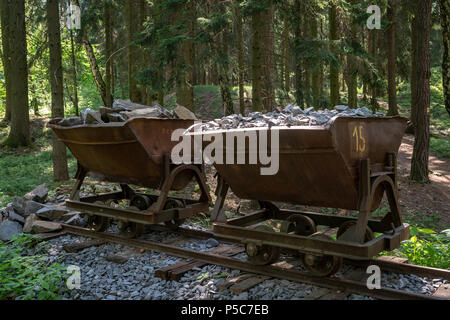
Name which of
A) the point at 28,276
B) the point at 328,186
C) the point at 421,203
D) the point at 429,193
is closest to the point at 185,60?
the point at 421,203

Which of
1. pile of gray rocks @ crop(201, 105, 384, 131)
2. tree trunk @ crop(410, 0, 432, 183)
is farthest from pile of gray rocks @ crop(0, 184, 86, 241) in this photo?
tree trunk @ crop(410, 0, 432, 183)

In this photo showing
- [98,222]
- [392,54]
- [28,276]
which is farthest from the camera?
[392,54]

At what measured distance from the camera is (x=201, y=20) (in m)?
10.5

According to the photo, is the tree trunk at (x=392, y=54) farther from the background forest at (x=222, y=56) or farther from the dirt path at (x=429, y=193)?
the dirt path at (x=429, y=193)

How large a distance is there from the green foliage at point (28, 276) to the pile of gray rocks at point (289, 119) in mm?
2579

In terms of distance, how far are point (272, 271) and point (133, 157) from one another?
282cm

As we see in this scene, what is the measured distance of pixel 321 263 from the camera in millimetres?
4762

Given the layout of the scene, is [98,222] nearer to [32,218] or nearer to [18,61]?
[32,218]

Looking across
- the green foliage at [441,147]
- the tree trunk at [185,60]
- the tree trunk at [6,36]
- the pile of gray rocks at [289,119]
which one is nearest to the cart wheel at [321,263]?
the pile of gray rocks at [289,119]

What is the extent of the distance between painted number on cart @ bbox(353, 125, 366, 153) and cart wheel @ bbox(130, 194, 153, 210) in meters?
4.24

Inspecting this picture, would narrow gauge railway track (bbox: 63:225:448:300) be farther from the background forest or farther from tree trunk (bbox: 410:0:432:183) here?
tree trunk (bbox: 410:0:432:183)

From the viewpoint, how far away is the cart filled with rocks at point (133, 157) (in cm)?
619
